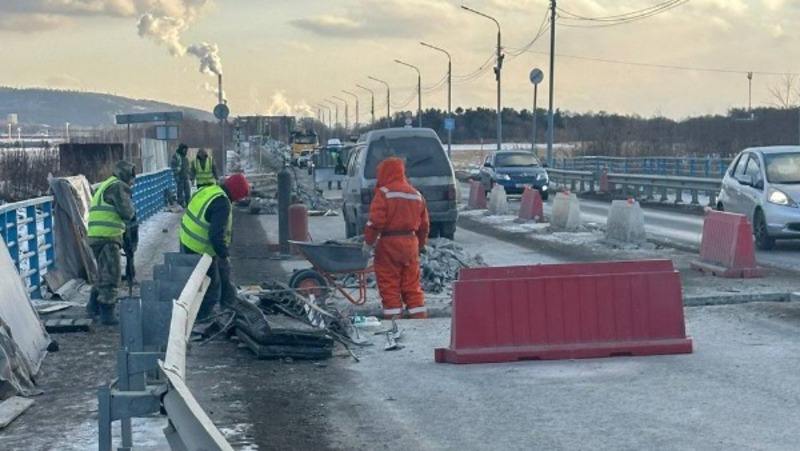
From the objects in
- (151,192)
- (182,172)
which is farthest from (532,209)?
(151,192)

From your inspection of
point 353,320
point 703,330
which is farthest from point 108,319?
point 703,330

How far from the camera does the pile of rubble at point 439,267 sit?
1575 cm

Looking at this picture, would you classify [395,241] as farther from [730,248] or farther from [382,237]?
[730,248]

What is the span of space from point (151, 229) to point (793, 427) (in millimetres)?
22934

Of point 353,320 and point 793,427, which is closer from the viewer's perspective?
point 793,427

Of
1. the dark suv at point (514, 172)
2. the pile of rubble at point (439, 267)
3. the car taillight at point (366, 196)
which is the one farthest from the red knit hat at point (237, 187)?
the dark suv at point (514, 172)

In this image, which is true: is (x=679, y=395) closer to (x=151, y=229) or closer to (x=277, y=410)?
(x=277, y=410)

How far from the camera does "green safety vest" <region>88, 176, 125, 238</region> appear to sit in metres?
13.2

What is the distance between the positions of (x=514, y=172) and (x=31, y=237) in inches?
1012

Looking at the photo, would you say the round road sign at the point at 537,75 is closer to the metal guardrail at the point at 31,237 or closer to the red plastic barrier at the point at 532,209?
the red plastic barrier at the point at 532,209

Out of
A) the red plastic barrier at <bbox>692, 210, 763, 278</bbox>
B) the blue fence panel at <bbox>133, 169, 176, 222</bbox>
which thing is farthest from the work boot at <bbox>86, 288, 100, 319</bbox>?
the blue fence panel at <bbox>133, 169, 176, 222</bbox>

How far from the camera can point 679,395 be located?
29.3 feet

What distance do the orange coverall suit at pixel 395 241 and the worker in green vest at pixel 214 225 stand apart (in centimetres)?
161

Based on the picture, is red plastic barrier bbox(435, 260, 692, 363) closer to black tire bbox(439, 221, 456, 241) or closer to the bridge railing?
the bridge railing
